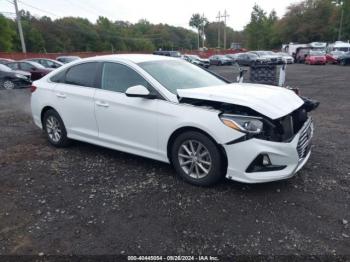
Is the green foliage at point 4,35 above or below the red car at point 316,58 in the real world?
above

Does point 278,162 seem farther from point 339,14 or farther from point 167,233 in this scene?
point 339,14

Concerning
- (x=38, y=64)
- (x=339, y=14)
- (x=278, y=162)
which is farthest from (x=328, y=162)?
(x=339, y=14)

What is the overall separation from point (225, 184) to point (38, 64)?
638 inches

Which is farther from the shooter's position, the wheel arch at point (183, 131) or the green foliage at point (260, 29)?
the green foliage at point (260, 29)

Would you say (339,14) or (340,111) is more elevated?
(339,14)

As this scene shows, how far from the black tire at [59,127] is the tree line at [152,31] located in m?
71.8

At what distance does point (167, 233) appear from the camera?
3.16 meters

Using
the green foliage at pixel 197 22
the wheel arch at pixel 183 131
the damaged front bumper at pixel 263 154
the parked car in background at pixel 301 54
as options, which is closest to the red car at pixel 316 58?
the parked car in background at pixel 301 54

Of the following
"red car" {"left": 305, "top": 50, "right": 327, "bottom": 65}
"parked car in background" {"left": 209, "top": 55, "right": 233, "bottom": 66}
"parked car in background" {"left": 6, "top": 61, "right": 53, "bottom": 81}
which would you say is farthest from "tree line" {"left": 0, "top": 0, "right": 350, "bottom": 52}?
"parked car in background" {"left": 6, "top": 61, "right": 53, "bottom": 81}

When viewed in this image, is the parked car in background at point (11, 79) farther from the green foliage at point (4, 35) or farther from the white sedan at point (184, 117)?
the green foliage at point (4, 35)

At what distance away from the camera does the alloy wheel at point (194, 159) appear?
3.90m

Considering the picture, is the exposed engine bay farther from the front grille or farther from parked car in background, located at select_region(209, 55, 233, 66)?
parked car in background, located at select_region(209, 55, 233, 66)

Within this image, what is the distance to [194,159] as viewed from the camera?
399 centimetres

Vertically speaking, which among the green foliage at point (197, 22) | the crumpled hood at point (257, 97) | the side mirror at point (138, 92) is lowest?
the crumpled hood at point (257, 97)
